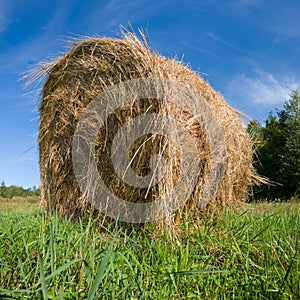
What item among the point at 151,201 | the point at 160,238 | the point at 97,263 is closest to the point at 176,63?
the point at 151,201

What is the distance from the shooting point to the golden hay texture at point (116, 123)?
351 centimetres

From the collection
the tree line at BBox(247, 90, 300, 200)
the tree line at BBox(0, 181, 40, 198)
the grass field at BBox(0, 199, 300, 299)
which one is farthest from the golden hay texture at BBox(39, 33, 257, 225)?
the tree line at BBox(0, 181, 40, 198)

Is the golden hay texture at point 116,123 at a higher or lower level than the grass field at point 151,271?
higher

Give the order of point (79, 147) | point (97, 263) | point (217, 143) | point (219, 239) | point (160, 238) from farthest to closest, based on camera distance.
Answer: point (79, 147) → point (217, 143) → point (160, 238) → point (219, 239) → point (97, 263)

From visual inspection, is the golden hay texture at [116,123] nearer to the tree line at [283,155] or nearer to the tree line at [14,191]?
the tree line at [283,155]

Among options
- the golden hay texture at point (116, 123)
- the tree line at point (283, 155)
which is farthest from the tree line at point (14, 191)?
the golden hay texture at point (116, 123)

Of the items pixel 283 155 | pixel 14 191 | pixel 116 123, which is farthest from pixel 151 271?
pixel 14 191

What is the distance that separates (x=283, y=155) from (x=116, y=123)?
605 inches

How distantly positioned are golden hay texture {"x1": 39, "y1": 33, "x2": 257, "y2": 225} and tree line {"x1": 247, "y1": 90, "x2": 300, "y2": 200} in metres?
11.9

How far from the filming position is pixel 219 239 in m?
2.97

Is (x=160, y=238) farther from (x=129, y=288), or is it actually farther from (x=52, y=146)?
(x=52, y=146)

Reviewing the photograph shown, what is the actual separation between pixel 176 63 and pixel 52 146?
1.84 m

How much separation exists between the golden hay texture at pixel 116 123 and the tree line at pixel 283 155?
11907 millimetres

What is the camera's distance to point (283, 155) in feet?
57.7
